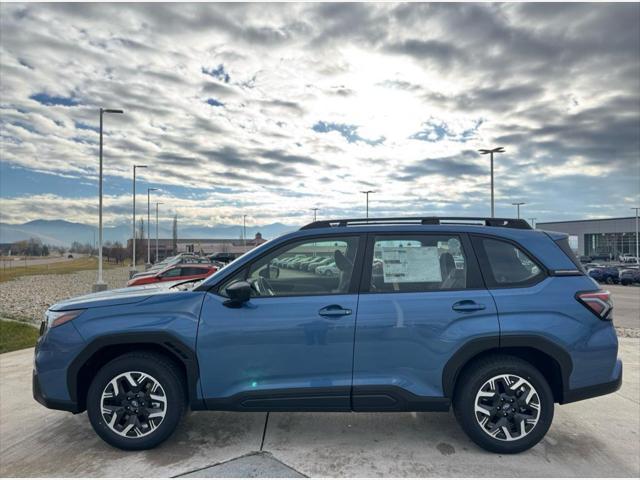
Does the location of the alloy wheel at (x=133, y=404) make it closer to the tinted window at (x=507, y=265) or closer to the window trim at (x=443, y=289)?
the window trim at (x=443, y=289)

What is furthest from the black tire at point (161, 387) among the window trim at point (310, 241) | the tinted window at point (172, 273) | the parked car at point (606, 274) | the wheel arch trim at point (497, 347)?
the parked car at point (606, 274)

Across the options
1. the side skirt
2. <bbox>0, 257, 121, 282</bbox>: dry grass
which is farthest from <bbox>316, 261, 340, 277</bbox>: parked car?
<bbox>0, 257, 121, 282</bbox>: dry grass

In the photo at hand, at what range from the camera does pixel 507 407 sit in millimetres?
3396

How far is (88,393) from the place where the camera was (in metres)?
3.40

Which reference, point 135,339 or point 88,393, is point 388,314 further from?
point 88,393

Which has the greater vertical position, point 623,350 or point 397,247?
point 397,247

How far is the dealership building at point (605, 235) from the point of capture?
80000mm

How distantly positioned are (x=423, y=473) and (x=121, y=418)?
2.35m

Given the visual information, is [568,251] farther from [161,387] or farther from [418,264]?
[161,387]

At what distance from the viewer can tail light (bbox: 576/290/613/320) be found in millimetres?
3436

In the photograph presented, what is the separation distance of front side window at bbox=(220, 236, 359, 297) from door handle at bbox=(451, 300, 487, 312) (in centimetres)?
86

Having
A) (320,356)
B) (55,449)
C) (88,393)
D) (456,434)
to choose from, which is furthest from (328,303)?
(55,449)

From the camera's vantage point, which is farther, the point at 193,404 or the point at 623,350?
the point at 623,350

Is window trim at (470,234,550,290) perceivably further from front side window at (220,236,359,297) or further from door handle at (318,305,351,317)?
door handle at (318,305,351,317)
